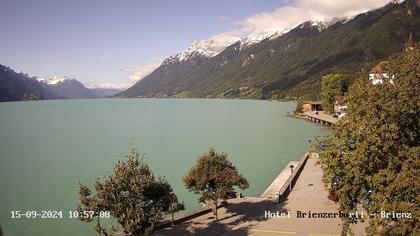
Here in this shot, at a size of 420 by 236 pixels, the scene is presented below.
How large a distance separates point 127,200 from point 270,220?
41.2 ft

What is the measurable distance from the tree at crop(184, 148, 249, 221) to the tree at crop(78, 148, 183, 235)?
26.1 ft

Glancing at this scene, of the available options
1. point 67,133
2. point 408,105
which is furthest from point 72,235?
point 67,133

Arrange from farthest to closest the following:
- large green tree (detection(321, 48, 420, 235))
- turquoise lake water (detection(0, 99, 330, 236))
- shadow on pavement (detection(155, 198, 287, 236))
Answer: turquoise lake water (detection(0, 99, 330, 236)) → shadow on pavement (detection(155, 198, 287, 236)) → large green tree (detection(321, 48, 420, 235))

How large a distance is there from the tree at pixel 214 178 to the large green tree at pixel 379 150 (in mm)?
11085

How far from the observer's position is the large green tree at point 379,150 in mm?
18875

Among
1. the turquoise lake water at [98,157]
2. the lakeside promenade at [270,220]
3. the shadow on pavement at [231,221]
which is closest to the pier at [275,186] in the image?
the turquoise lake water at [98,157]

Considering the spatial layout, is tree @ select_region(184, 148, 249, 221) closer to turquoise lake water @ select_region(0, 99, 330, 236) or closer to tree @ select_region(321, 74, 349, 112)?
turquoise lake water @ select_region(0, 99, 330, 236)

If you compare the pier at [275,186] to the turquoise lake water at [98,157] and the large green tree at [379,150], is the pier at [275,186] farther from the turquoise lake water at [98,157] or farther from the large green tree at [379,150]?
the large green tree at [379,150]

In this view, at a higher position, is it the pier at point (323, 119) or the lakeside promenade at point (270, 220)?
the pier at point (323, 119)

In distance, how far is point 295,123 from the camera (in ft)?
448

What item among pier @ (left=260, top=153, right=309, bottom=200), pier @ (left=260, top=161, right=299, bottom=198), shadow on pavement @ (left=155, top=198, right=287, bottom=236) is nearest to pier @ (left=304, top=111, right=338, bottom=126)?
pier @ (left=260, top=161, right=299, bottom=198)

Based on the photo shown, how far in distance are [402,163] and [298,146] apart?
6884 cm

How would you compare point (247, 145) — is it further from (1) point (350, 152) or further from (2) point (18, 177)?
(1) point (350, 152)

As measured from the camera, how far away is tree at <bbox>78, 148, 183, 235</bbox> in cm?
2297
